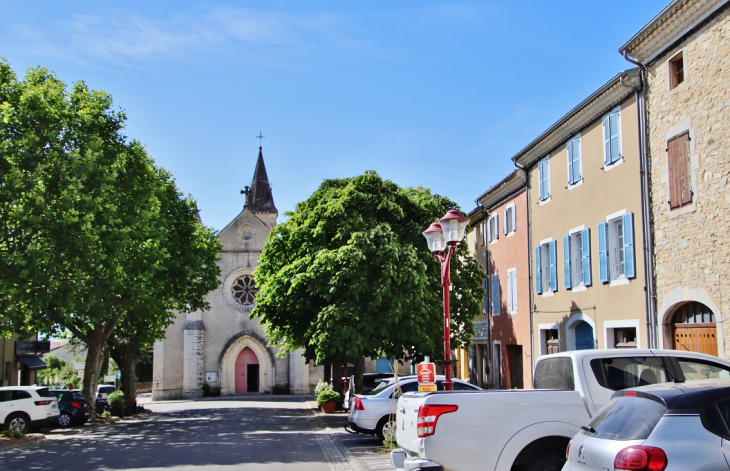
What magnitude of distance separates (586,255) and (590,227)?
2.52ft

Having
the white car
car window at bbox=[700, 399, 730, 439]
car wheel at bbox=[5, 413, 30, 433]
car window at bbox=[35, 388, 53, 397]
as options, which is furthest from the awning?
car window at bbox=[700, 399, 730, 439]

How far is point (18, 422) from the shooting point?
75.3 ft

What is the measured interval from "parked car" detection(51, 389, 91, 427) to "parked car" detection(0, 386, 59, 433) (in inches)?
99.7

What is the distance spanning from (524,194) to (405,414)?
60.0 ft

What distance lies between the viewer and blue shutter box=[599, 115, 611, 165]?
60.4 feet

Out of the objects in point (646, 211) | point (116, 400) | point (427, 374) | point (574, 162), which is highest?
point (574, 162)

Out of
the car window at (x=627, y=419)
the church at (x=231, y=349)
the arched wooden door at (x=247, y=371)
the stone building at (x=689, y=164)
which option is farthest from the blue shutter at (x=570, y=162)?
the arched wooden door at (x=247, y=371)

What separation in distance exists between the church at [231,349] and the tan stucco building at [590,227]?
30568 millimetres

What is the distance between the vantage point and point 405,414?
8.46 m

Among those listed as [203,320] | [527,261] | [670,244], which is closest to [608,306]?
[670,244]

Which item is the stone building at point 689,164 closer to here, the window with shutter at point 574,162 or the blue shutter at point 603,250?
the blue shutter at point 603,250

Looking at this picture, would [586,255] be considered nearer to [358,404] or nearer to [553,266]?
[553,266]

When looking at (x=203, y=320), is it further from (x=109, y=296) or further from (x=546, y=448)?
(x=546, y=448)

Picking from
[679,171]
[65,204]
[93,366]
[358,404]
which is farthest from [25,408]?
[679,171]
